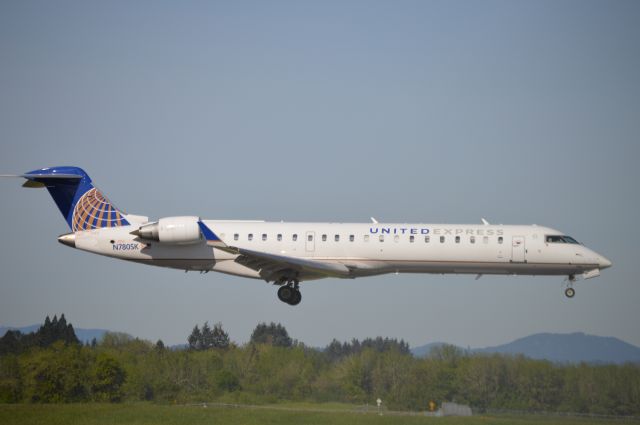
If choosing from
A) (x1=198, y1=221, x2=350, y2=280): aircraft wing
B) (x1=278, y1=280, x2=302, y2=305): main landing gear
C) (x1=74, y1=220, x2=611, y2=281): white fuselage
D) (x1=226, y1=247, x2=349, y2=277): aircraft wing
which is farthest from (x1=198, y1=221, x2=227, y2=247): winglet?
(x1=278, y1=280, x2=302, y2=305): main landing gear

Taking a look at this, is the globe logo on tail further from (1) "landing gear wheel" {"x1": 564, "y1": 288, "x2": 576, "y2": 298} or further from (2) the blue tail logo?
(1) "landing gear wheel" {"x1": 564, "y1": 288, "x2": 576, "y2": 298}

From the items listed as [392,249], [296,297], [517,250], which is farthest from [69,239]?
[517,250]

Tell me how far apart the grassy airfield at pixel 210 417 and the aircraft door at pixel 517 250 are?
22.6 ft

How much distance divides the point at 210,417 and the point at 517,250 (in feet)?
45.1

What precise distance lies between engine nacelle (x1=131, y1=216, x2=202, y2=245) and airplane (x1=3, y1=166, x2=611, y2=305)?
0.13 feet

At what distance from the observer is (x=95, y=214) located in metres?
40.2

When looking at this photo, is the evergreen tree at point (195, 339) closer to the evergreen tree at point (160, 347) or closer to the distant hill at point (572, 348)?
the evergreen tree at point (160, 347)

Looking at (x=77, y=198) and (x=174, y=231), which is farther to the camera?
(x=77, y=198)

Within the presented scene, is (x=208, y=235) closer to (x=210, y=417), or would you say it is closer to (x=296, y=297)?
(x=296, y=297)

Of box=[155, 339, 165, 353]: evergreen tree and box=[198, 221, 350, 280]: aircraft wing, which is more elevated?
box=[198, 221, 350, 280]: aircraft wing

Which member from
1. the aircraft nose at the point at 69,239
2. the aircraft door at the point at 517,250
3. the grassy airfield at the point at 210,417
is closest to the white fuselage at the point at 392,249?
the aircraft door at the point at 517,250

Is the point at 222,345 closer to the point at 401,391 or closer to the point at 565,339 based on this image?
the point at 401,391

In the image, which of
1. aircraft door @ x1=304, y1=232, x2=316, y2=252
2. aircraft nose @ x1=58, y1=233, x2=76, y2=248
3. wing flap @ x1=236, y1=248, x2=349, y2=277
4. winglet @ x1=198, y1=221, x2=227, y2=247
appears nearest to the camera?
wing flap @ x1=236, y1=248, x2=349, y2=277

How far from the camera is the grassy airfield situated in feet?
107
